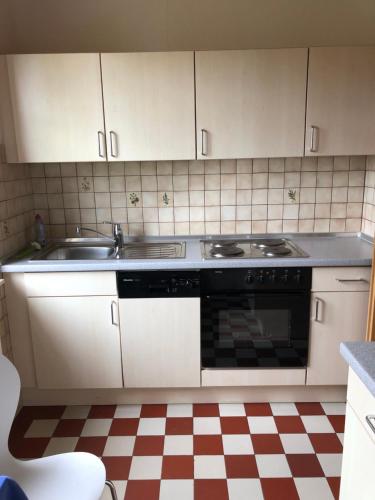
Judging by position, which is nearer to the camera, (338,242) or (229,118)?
(229,118)

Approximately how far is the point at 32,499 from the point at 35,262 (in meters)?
1.22

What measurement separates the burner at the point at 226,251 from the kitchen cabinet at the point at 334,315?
43 cm

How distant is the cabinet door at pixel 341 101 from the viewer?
2.12 metres

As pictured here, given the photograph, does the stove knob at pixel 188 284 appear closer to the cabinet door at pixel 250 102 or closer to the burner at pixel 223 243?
the burner at pixel 223 243

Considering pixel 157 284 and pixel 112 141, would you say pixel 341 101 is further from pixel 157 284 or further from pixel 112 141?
pixel 157 284

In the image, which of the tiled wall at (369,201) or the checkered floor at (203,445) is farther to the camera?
the tiled wall at (369,201)

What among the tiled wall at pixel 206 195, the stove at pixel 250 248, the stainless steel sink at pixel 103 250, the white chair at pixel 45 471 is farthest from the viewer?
the tiled wall at pixel 206 195

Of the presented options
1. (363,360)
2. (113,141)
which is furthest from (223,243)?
(363,360)

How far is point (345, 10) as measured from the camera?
2.34 metres

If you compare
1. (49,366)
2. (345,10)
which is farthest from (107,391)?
(345,10)

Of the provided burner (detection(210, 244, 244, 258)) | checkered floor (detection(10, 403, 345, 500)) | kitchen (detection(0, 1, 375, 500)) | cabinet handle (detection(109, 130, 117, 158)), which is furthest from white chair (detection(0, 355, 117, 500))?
cabinet handle (detection(109, 130, 117, 158))

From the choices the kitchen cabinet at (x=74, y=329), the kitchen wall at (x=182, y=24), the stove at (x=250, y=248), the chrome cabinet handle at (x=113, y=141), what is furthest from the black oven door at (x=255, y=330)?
the kitchen wall at (x=182, y=24)

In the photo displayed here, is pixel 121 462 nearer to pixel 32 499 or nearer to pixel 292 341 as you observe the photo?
pixel 32 499

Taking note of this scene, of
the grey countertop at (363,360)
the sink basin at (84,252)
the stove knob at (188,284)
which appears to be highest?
the grey countertop at (363,360)
